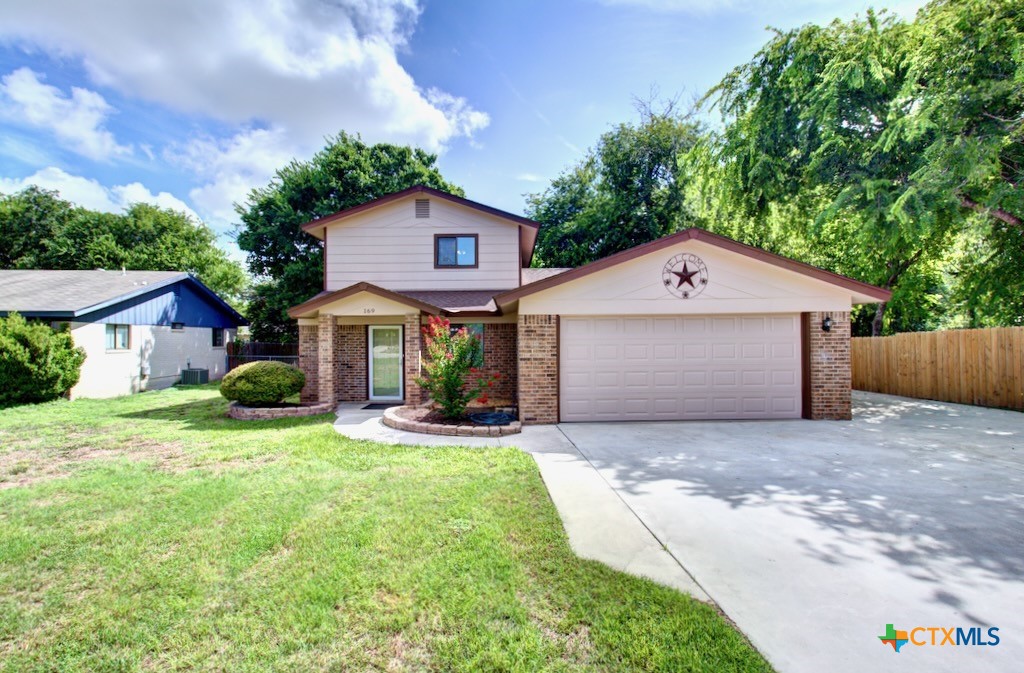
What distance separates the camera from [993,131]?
9.04 metres

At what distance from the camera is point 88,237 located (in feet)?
93.4

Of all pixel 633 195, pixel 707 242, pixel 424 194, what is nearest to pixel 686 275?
pixel 707 242

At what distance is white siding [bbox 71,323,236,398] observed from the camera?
13.5 metres

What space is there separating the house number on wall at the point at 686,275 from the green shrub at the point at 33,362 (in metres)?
16.4

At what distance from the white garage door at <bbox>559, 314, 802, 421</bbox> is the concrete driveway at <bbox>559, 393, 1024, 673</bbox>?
4.56 ft

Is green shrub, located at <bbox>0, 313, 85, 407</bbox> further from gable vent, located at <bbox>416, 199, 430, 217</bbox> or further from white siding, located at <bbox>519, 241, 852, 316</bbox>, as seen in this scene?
white siding, located at <bbox>519, 241, 852, 316</bbox>

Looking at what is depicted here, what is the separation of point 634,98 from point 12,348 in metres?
25.9

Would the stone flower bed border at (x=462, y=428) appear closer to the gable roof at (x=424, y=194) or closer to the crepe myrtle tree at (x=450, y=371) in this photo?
the crepe myrtle tree at (x=450, y=371)

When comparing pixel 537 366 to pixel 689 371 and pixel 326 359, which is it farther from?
pixel 326 359

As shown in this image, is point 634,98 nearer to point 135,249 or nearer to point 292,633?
point 292,633

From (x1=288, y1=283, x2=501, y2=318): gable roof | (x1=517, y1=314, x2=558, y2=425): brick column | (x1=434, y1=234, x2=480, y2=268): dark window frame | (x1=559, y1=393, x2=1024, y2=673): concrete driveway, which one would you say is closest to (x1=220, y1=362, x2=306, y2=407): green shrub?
(x1=288, y1=283, x2=501, y2=318): gable roof

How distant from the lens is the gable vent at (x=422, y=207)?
12805 mm

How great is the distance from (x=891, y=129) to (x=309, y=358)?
15.2 m

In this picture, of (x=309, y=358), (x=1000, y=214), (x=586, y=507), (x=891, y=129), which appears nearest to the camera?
(x=586, y=507)
